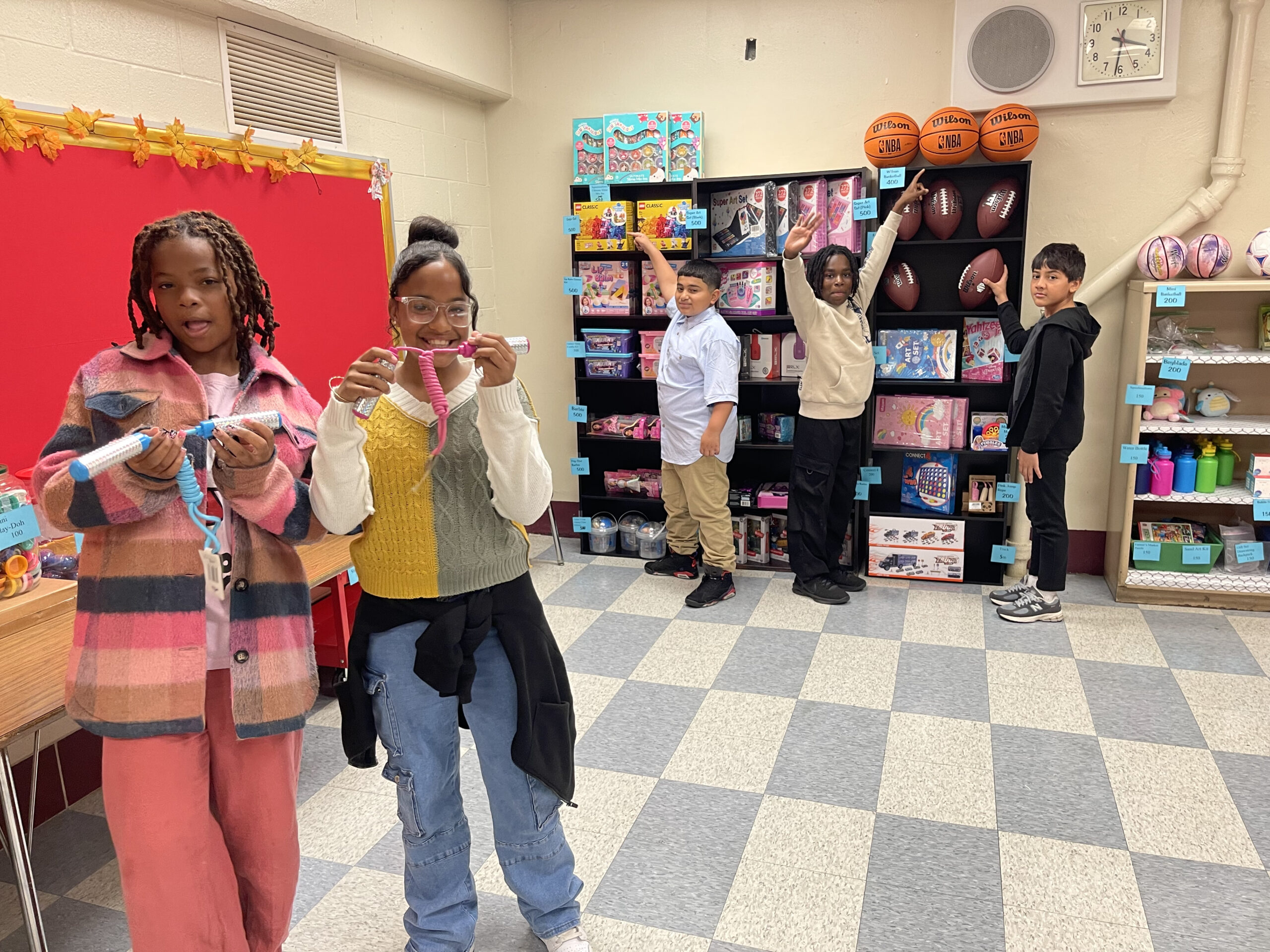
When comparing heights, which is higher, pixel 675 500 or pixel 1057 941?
pixel 675 500

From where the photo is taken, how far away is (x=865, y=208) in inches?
169

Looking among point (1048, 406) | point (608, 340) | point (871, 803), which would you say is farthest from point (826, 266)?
point (871, 803)

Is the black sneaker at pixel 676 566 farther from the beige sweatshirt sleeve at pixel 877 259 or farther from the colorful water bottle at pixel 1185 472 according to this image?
the colorful water bottle at pixel 1185 472

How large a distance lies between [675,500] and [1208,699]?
243cm

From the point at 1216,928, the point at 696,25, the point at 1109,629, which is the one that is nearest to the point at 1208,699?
the point at 1109,629

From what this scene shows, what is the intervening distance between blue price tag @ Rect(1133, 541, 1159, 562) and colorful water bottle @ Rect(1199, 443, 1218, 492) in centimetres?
32

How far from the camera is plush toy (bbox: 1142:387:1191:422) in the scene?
4.14 meters

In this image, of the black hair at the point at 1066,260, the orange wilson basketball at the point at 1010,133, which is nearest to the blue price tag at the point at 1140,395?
the black hair at the point at 1066,260

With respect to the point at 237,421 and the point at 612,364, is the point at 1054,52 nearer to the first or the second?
the point at 612,364

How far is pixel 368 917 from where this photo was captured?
2223 millimetres

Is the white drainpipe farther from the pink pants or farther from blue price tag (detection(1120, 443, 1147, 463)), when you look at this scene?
the pink pants

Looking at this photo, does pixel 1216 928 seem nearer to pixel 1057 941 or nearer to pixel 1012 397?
pixel 1057 941

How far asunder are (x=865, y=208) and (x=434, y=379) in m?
3.27

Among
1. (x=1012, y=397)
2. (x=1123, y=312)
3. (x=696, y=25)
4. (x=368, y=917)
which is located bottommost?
(x=368, y=917)
